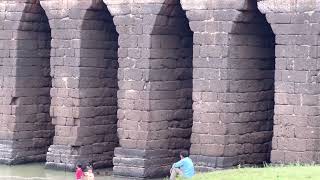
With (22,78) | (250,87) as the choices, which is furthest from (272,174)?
(22,78)

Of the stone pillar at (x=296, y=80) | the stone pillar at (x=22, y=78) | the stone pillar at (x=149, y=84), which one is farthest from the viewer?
the stone pillar at (x=22, y=78)

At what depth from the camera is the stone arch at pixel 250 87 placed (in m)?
22.1

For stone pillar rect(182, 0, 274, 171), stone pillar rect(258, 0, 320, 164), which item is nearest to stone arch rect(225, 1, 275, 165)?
stone pillar rect(182, 0, 274, 171)

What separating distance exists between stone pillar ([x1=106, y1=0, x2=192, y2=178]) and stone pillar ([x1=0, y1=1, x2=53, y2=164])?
10.9 ft

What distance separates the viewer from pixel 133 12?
23469 millimetres

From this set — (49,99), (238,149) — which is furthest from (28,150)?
(238,149)

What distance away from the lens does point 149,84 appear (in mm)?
23234

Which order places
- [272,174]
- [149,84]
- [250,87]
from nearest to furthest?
[272,174] < [250,87] < [149,84]

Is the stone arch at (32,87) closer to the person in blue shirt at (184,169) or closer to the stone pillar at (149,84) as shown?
the stone pillar at (149,84)

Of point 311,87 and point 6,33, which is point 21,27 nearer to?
point 6,33

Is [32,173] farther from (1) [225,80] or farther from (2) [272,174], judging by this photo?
(2) [272,174]

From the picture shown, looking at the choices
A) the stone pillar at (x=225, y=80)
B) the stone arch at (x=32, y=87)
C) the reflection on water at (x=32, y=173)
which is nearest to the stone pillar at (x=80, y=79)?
the reflection on water at (x=32, y=173)

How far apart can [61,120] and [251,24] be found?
5.68m

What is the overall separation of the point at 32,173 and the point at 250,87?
6.10 metres
